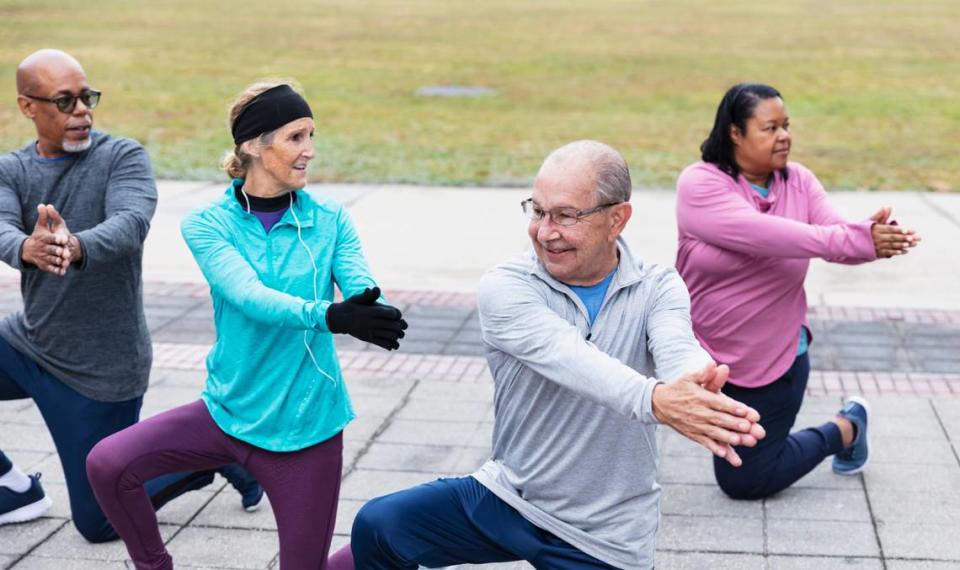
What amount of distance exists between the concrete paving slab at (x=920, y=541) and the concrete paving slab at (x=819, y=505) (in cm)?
16

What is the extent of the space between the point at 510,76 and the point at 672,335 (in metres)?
24.0

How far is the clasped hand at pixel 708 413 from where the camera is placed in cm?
295

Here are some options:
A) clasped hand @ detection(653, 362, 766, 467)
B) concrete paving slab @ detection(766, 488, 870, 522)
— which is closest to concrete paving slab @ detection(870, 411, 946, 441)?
concrete paving slab @ detection(766, 488, 870, 522)

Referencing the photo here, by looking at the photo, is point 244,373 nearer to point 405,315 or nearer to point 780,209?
point 780,209

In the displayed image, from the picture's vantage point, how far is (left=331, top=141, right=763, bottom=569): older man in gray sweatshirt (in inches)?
134

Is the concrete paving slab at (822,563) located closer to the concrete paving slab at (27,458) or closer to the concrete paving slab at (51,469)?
the concrete paving slab at (51,469)

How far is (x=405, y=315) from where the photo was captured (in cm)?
855

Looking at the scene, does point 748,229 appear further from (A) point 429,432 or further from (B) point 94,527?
(B) point 94,527

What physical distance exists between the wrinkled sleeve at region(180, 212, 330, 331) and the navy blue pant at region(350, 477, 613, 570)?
0.58 meters

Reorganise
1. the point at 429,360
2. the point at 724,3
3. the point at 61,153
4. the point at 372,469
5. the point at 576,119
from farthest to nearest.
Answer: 1. the point at 724,3
2. the point at 576,119
3. the point at 429,360
4. the point at 372,469
5. the point at 61,153

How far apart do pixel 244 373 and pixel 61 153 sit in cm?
139

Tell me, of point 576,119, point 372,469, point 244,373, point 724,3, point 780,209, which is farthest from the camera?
point 724,3

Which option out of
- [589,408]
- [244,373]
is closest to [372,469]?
[244,373]

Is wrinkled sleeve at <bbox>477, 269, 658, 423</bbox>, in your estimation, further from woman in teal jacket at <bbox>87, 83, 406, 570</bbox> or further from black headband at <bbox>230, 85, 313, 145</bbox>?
black headband at <bbox>230, 85, 313, 145</bbox>
